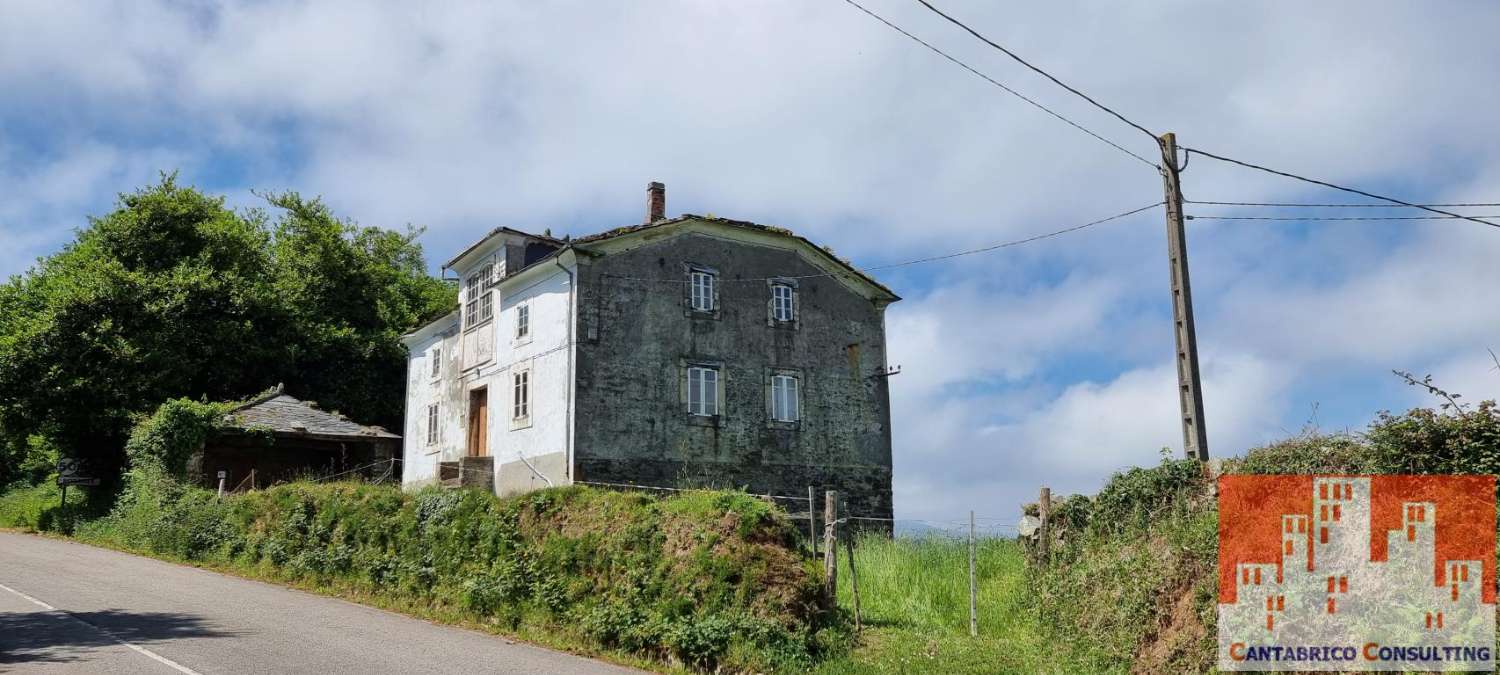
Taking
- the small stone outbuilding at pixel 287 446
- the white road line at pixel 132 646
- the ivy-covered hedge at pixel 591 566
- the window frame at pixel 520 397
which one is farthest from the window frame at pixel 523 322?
the white road line at pixel 132 646

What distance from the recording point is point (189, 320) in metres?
37.4

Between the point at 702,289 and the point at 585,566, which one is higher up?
the point at 702,289

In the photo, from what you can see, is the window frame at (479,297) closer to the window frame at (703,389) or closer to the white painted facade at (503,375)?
the white painted facade at (503,375)

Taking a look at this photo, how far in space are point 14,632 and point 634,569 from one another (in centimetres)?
792

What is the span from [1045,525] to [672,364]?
498 inches

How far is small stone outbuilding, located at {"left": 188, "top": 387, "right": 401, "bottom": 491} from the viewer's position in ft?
102

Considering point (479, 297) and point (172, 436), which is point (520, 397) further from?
point (172, 436)

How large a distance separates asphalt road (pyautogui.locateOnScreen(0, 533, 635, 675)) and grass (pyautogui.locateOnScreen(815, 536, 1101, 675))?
3637mm

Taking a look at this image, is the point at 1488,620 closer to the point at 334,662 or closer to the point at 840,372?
the point at 334,662

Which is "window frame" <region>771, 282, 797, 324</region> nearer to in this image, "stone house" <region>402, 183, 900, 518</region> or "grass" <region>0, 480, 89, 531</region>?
"stone house" <region>402, 183, 900, 518</region>

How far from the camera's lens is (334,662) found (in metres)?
11.8

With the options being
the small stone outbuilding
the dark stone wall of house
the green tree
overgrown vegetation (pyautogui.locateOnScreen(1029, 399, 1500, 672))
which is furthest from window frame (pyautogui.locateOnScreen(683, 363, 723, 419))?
the green tree

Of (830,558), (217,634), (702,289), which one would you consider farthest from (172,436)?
(830,558)

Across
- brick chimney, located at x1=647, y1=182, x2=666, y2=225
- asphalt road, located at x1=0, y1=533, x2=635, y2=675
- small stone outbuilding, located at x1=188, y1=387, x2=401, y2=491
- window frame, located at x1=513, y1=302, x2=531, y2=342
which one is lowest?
asphalt road, located at x1=0, y1=533, x2=635, y2=675
